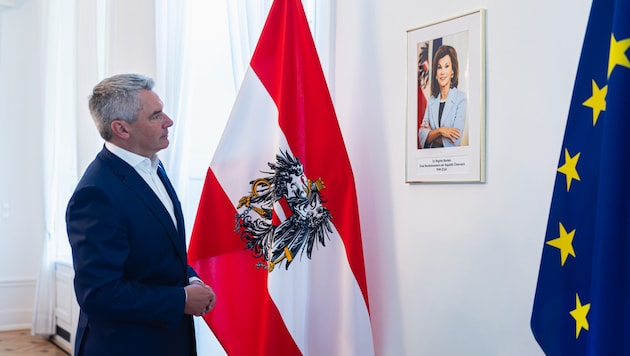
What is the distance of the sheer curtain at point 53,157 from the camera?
5.07 meters

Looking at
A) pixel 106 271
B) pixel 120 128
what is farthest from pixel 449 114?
pixel 106 271

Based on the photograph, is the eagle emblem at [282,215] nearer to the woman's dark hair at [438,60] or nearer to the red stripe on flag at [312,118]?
the red stripe on flag at [312,118]

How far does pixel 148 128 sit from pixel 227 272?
2.28ft

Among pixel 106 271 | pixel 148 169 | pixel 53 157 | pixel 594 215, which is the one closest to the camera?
pixel 594 215

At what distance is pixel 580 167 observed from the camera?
153 centimetres

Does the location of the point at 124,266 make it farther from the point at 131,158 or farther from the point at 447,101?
the point at 447,101

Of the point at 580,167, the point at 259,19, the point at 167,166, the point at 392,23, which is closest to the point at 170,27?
the point at 259,19

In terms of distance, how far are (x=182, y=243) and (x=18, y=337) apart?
4116mm

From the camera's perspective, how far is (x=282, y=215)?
7.54 feet

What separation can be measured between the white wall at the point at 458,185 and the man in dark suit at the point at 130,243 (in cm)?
85

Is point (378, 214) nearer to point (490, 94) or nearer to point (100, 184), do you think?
point (490, 94)

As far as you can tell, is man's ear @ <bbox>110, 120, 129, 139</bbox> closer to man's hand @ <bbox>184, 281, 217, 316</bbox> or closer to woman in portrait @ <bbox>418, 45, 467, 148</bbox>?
man's hand @ <bbox>184, 281, 217, 316</bbox>

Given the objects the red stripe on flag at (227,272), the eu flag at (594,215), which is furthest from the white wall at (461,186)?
the red stripe on flag at (227,272)

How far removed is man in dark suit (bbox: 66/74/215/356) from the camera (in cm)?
179
